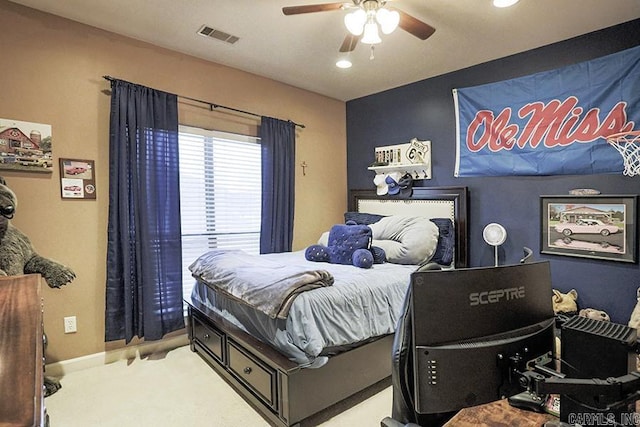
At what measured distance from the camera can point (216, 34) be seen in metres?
2.78

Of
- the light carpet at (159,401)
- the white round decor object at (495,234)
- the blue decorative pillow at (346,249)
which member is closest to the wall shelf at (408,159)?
the white round decor object at (495,234)

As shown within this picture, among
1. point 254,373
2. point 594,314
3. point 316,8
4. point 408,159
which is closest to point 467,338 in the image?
point 254,373

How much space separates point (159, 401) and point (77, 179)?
1.81 metres

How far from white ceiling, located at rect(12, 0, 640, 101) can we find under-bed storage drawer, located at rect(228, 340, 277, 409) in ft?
7.94

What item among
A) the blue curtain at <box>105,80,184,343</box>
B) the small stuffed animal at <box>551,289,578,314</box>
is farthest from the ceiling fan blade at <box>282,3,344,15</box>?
the small stuffed animal at <box>551,289,578,314</box>

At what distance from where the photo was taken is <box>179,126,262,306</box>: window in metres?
3.28

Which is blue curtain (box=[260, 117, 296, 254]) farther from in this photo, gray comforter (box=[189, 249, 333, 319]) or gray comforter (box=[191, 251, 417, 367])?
gray comforter (box=[191, 251, 417, 367])

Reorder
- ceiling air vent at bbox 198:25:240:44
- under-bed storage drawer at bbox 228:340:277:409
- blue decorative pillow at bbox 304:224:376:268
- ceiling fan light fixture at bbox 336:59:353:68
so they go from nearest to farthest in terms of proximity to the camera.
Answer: under-bed storage drawer at bbox 228:340:277:409 → ceiling air vent at bbox 198:25:240:44 → blue decorative pillow at bbox 304:224:376:268 → ceiling fan light fixture at bbox 336:59:353:68

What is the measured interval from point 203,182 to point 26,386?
284 cm

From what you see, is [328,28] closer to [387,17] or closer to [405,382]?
[387,17]

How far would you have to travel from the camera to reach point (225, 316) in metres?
2.55

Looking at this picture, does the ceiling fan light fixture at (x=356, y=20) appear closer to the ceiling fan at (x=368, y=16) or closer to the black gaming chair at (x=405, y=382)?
the ceiling fan at (x=368, y=16)

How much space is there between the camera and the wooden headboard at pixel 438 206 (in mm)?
3457

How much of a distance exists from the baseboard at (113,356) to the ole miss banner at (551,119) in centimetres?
333
